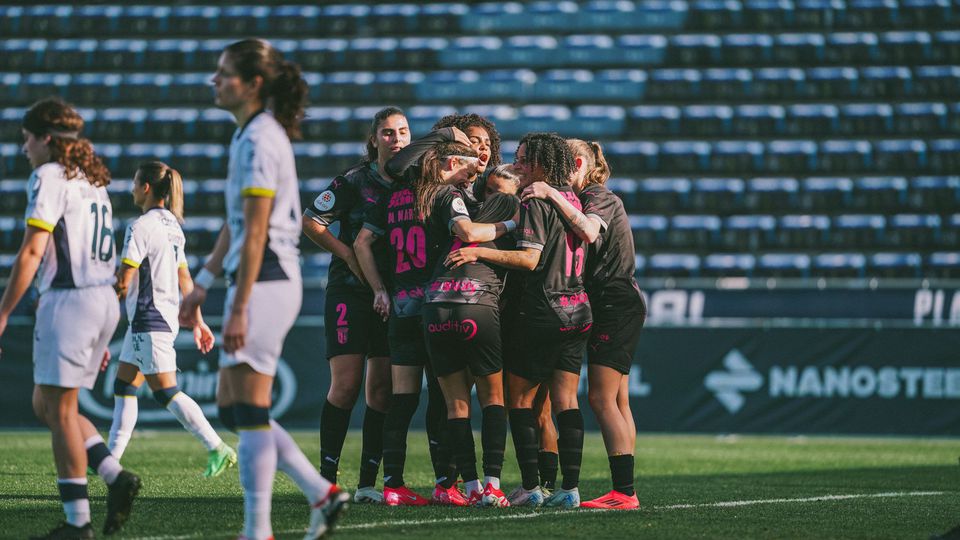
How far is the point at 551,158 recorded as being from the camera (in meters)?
6.91

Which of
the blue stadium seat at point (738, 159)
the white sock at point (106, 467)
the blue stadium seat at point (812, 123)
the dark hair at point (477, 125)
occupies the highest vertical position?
the blue stadium seat at point (812, 123)

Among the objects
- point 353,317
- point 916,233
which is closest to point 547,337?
point 353,317

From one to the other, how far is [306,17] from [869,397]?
1480 centimetres

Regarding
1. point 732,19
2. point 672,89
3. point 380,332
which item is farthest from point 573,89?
point 380,332

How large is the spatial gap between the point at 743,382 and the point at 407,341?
26.1 feet

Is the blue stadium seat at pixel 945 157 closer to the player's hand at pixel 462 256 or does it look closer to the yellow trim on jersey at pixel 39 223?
the player's hand at pixel 462 256

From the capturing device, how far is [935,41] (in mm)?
22656

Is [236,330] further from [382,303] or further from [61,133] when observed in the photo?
[382,303]

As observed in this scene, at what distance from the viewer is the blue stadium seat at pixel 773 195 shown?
68.5 feet

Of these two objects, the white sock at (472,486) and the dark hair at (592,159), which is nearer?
the white sock at (472,486)

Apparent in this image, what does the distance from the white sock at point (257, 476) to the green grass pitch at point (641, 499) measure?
2.56 ft

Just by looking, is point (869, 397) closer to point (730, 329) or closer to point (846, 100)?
point (730, 329)

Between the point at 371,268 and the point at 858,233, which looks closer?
the point at 371,268

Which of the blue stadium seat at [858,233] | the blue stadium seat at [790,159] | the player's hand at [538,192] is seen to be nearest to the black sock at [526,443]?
the player's hand at [538,192]
